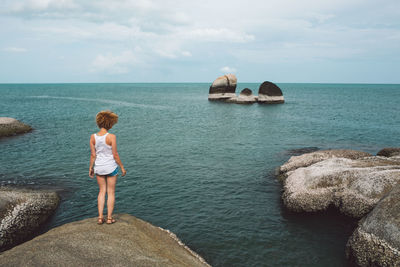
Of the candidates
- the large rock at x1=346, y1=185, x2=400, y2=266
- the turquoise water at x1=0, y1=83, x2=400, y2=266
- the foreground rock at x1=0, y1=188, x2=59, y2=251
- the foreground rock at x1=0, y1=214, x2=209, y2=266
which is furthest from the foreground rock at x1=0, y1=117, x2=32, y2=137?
the large rock at x1=346, y1=185, x2=400, y2=266

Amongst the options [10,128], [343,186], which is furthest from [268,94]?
[343,186]

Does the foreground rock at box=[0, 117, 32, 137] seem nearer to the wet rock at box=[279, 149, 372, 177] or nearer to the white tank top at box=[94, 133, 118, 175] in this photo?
the wet rock at box=[279, 149, 372, 177]

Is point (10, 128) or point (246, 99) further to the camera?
point (246, 99)

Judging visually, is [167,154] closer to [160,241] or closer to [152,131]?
[152,131]

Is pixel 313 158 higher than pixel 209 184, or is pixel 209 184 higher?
pixel 313 158

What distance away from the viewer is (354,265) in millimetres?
10102

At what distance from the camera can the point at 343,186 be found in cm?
1395

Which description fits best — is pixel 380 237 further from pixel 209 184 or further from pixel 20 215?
pixel 20 215

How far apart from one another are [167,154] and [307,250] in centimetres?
1681

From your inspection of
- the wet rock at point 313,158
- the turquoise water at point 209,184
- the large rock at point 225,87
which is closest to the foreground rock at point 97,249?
the turquoise water at point 209,184

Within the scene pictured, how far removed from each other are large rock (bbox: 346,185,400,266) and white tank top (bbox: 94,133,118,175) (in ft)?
28.9

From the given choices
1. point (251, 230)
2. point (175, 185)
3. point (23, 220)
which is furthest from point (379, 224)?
point (23, 220)

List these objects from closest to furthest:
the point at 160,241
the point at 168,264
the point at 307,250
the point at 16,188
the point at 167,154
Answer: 1. the point at 168,264
2. the point at 160,241
3. the point at 307,250
4. the point at 16,188
5. the point at 167,154

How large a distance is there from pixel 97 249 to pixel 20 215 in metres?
8.09
